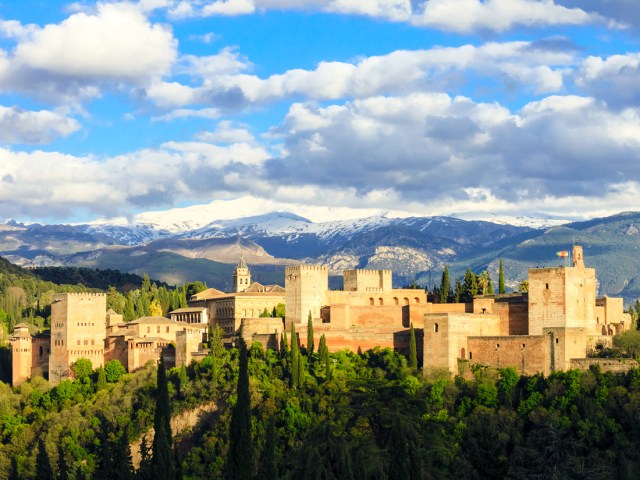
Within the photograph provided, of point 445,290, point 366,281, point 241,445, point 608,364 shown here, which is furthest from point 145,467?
point 445,290

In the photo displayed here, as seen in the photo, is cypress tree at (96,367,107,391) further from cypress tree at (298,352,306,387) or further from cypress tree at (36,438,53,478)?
cypress tree at (298,352,306,387)

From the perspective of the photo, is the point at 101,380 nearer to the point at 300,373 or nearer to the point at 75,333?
the point at 75,333

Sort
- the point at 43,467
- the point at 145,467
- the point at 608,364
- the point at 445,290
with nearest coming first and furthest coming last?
the point at 145,467 → the point at 43,467 → the point at 608,364 → the point at 445,290

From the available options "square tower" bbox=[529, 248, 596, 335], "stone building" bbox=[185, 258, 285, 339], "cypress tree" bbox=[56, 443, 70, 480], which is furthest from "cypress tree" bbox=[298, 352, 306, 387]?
"cypress tree" bbox=[56, 443, 70, 480]

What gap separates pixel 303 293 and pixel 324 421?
18.1m

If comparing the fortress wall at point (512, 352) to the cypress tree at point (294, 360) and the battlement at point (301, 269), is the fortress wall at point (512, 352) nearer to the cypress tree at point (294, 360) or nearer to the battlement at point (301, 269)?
the cypress tree at point (294, 360)

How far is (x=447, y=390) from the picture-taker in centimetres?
8719

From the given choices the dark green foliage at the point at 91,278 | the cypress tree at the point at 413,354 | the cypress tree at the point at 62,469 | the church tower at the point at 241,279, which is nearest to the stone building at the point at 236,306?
the church tower at the point at 241,279

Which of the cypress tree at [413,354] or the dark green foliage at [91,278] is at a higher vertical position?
the dark green foliage at [91,278]

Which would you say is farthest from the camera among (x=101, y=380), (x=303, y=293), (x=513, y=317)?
(x=101, y=380)

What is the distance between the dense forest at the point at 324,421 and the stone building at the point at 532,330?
1497 millimetres

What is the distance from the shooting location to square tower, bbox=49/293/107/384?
104562 mm

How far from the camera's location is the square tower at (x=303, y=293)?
325ft

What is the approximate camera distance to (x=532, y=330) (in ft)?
297
